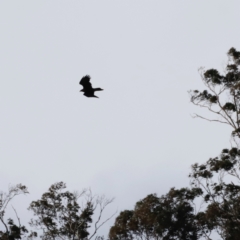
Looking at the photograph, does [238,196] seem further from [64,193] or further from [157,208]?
[64,193]

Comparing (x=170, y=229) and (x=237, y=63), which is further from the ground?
(x=237, y=63)

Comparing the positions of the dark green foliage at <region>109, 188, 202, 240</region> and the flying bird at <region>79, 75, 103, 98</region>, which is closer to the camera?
the flying bird at <region>79, 75, 103, 98</region>

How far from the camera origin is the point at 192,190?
26.2m

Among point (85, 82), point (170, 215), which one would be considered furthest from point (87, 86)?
point (170, 215)

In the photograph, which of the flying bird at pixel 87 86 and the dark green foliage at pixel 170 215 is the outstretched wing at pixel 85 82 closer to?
the flying bird at pixel 87 86

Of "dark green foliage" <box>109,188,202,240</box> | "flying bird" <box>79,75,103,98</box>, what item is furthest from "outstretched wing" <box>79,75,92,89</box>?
"dark green foliage" <box>109,188,202,240</box>

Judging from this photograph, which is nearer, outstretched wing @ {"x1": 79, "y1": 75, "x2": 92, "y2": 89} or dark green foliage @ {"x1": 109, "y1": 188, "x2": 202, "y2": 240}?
outstretched wing @ {"x1": 79, "y1": 75, "x2": 92, "y2": 89}

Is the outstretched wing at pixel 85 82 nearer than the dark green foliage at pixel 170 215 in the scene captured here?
Yes

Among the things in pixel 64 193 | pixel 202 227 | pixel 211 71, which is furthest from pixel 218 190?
pixel 64 193

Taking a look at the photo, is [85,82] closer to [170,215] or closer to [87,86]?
[87,86]

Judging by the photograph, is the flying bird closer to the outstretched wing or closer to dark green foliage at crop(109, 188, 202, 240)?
the outstretched wing

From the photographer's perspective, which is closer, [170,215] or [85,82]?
[85,82]

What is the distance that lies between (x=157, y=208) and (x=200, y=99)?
1012 centimetres

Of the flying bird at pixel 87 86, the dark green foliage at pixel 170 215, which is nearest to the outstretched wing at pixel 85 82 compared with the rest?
the flying bird at pixel 87 86
